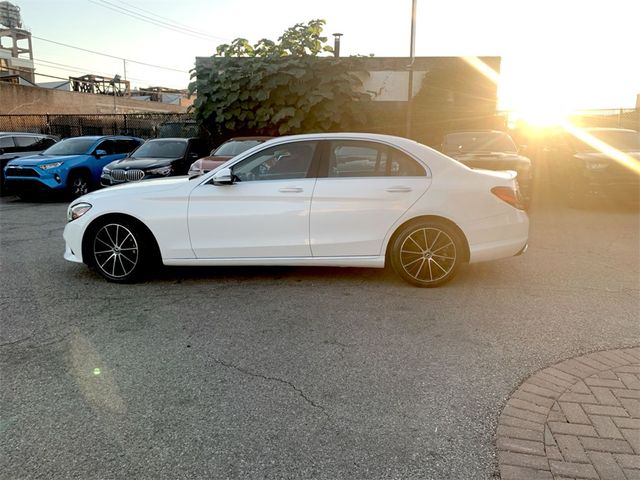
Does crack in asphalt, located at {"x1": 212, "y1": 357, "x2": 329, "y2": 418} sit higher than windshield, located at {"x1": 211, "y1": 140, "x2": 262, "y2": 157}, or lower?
lower

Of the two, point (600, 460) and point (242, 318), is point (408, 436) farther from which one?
point (242, 318)

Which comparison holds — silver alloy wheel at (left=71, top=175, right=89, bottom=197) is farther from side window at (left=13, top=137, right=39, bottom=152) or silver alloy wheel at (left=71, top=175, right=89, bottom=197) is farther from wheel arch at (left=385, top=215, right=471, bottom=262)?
wheel arch at (left=385, top=215, right=471, bottom=262)

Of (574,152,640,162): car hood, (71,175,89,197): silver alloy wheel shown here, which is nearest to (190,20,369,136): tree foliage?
(71,175,89,197): silver alloy wheel

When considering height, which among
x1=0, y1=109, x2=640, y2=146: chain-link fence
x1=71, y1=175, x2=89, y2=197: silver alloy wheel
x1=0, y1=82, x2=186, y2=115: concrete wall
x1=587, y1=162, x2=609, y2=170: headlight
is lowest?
x1=71, y1=175, x2=89, y2=197: silver alloy wheel

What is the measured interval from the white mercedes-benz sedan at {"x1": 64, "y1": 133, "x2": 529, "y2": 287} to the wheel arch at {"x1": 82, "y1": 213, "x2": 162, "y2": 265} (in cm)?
1

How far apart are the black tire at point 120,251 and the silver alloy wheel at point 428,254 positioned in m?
2.75

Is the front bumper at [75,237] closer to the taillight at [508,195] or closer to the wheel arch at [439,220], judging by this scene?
the wheel arch at [439,220]

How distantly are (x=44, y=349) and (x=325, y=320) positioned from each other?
2218mm

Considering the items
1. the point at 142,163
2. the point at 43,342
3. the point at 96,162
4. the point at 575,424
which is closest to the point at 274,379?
the point at 575,424

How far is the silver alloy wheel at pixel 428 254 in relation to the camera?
202 inches

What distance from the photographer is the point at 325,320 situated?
4320mm

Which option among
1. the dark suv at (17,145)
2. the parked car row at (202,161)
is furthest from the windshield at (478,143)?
the dark suv at (17,145)

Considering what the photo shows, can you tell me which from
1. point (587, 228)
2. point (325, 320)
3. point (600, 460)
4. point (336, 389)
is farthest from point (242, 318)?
point (587, 228)

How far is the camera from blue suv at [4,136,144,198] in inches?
471
